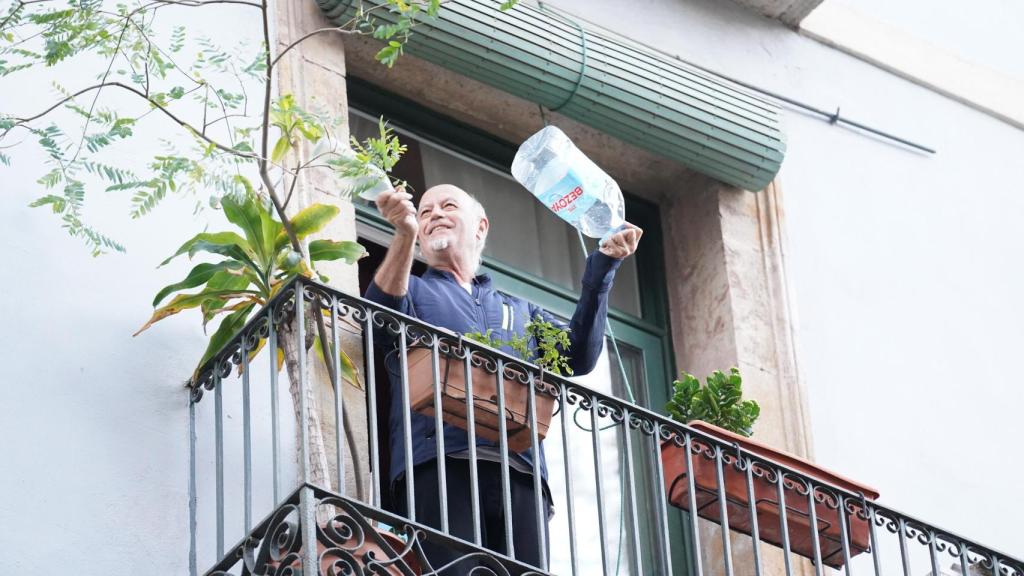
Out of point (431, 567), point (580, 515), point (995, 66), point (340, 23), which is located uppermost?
point (995, 66)

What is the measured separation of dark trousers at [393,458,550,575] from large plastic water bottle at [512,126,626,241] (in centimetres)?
104

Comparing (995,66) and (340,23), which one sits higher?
(995,66)

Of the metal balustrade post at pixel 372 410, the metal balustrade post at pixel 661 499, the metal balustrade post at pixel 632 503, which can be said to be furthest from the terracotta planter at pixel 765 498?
the metal balustrade post at pixel 372 410

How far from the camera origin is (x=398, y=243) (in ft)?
22.0

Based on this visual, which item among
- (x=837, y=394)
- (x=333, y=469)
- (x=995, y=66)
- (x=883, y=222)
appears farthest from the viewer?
(x=995, y=66)

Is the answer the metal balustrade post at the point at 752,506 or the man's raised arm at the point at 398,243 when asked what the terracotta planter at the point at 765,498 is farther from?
the man's raised arm at the point at 398,243

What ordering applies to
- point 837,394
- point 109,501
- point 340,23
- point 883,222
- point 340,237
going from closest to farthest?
point 109,501
point 340,237
point 340,23
point 837,394
point 883,222

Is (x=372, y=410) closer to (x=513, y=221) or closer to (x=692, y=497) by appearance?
(x=692, y=497)

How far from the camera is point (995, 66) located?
10.5 metres

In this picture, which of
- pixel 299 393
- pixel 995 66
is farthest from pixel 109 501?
pixel 995 66

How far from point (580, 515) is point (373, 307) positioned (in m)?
2.05

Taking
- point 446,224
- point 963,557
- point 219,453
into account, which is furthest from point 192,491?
point 963,557

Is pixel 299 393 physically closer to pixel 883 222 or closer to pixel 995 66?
pixel 883 222

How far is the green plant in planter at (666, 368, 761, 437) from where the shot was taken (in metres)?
7.54
